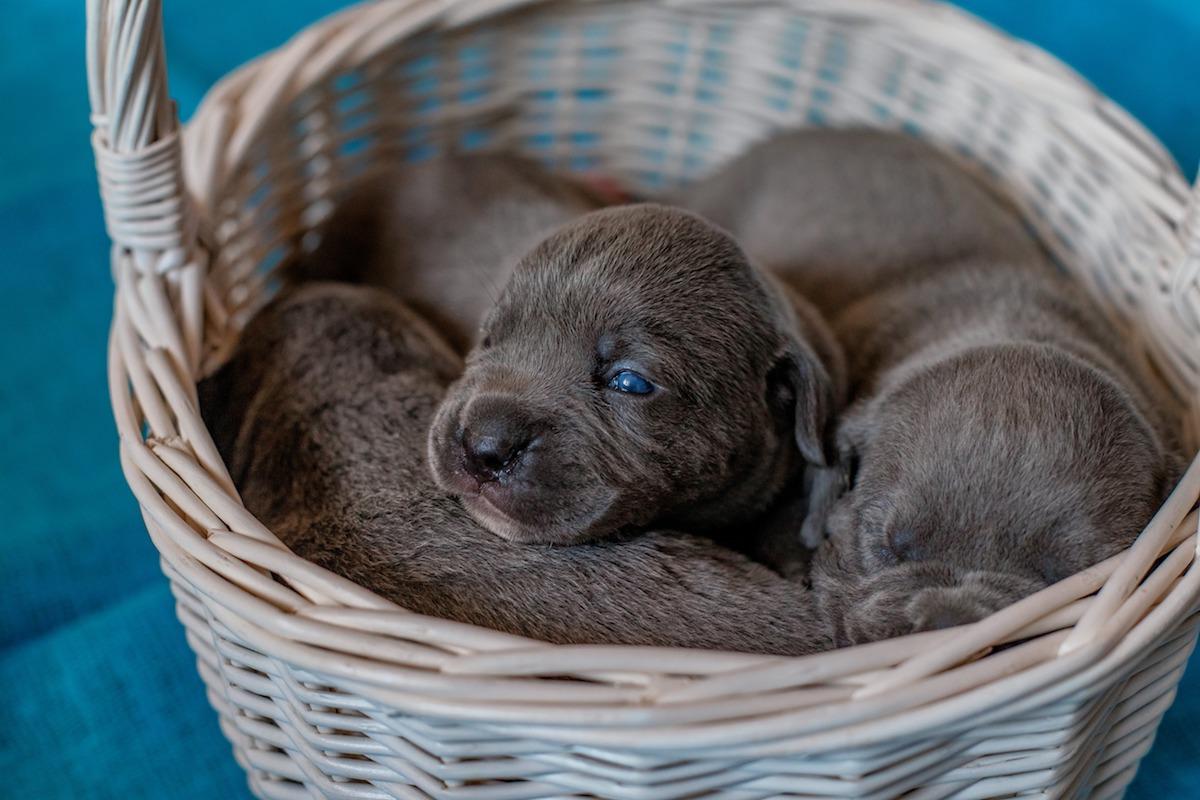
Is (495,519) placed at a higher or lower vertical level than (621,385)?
lower

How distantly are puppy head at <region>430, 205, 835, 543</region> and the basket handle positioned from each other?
1.99 ft

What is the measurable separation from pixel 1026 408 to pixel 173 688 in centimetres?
186

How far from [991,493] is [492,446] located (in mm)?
811

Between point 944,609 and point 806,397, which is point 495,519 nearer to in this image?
point 806,397

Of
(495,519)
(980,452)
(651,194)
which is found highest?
(980,452)

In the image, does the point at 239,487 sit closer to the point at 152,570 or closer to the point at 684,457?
the point at 152,570

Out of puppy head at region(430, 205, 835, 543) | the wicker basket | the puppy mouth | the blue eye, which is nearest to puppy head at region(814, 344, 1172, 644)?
the wicker basket

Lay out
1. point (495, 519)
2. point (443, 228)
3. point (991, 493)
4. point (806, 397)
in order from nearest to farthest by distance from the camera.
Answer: point (991, 493) < point (495, 519) < point (806, 397) < point (443, 228)

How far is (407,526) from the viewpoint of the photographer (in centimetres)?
215

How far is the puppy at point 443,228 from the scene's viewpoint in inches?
116

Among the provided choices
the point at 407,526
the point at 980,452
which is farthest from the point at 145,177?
the point at 980,452

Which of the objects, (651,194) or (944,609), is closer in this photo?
(944,609)

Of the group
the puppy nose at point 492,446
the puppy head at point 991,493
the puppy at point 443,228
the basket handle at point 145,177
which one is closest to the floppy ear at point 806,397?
the puppy head at point 991,493

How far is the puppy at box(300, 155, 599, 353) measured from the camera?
116 inches
